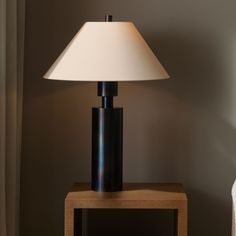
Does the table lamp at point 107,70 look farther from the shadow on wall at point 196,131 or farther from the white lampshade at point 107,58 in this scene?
the shadow on wall at point 196,131

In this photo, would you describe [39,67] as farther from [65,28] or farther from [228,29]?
[228,29]

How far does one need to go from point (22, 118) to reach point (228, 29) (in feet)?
3.05

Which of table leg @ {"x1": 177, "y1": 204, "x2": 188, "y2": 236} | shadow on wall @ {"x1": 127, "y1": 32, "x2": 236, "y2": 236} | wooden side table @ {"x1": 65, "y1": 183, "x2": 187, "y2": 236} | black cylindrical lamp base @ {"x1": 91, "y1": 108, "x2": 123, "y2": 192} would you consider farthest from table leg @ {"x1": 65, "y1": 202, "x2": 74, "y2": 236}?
shadow on wall @ {"x1": 127, "y1": 32, "x2": 236, "y2": 236}

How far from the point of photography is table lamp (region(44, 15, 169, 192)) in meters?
2.08

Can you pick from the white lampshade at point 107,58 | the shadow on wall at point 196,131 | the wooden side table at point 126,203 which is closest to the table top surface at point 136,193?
the wooden side table at point 126,203

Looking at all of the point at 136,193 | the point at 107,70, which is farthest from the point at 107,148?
the point at 107,70

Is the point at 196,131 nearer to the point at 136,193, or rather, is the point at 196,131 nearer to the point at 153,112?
the point at 153,112

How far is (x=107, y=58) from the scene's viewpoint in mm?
2096

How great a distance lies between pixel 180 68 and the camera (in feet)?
8.33

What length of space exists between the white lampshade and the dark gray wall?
0.39m

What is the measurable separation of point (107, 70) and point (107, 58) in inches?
1.8

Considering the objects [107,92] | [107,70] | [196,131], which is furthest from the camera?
[196,131]

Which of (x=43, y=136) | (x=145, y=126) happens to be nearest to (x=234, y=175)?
(x=145, y=126)

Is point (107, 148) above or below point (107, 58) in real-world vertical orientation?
below
